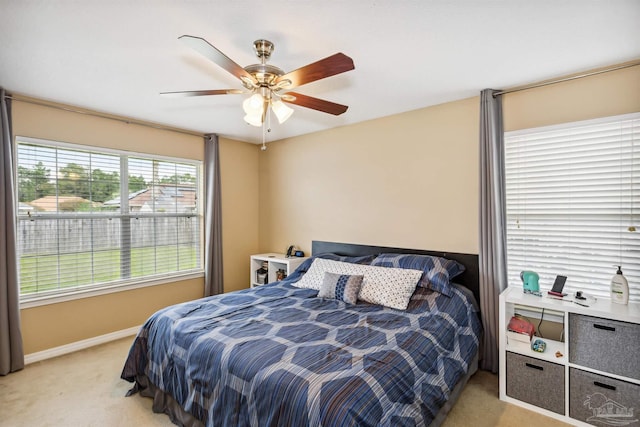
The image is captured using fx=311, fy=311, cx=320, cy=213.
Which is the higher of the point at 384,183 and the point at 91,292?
the point at 384,183

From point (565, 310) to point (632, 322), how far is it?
320 mm

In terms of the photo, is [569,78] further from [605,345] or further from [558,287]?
[605,345]

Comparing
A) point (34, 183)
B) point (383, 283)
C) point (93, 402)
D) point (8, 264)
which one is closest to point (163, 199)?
point (34, 183)

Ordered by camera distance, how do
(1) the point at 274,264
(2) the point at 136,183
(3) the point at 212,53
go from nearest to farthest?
(3) the point at 212,53, (2) the point at 136,183, (1) the point at 274,264

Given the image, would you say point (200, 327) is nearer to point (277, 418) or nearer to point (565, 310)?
point (277, 418)

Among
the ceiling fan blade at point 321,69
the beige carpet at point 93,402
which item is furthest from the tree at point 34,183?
the ceiling fan blade at point 321,69

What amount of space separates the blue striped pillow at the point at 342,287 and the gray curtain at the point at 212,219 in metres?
1.93

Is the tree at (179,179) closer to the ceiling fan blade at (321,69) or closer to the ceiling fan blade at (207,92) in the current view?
the ceiling fan blade at (207,92)

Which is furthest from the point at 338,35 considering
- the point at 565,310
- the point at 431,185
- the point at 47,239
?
the point at 47,239

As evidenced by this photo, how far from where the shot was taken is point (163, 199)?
3855 millimetres

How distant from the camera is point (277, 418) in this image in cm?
146

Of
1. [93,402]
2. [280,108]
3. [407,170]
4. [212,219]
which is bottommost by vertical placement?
[93,402]

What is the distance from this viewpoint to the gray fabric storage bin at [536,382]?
2125 millimetres

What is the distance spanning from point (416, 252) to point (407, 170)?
0.86 m
